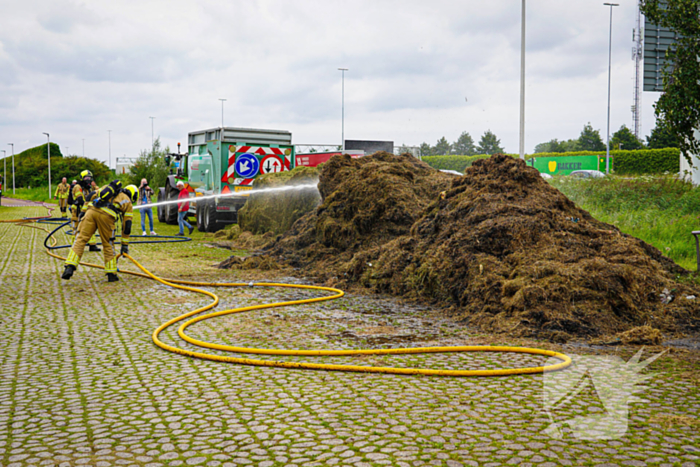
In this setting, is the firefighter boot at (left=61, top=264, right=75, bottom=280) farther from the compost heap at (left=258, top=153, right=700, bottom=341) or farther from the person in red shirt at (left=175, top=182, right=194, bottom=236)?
the person in red shirt at (left=175, top=182, right=194, bottom=236)

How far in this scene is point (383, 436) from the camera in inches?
143

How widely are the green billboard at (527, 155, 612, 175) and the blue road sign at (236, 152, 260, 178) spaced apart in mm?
28036

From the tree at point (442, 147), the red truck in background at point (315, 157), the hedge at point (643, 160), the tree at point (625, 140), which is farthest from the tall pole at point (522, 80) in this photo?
→ the tree at point (442, 147)

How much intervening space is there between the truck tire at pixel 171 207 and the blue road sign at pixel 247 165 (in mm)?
4927

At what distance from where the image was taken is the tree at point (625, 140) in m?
60.1

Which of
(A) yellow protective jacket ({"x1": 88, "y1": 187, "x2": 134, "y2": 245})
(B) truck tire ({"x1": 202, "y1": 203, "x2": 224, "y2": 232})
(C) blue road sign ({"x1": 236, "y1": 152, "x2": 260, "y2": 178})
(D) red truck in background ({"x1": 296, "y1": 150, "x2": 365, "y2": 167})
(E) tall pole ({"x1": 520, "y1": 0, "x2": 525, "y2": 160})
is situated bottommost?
(B) truck tire ({"x1": 202, "y1": 203, "x2": 224, "y2": 232})

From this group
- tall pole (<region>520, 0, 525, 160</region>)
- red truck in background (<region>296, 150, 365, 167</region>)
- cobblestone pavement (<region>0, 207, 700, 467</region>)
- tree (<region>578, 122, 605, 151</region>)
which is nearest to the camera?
cobblestone pavement (<region>0, 207, 700, 467</region>)

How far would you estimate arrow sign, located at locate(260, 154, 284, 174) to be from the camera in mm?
20359

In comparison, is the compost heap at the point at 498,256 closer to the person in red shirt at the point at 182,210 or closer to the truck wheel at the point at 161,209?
the person in red shirt at the point at 182,210

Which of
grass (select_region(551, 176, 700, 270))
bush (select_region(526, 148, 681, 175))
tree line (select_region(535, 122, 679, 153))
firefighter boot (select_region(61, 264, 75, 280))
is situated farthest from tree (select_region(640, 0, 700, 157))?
tree line (select_region(535, 122, 679, 153))

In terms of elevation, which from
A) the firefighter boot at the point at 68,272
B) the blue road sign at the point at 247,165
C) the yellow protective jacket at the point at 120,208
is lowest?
the firefighter boot at the point at 68,272

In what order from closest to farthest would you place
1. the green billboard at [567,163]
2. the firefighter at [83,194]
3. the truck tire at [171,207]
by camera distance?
1. the firefighter at [83,194]
2. the truck tire at [171,207]
3. the green billboard at [567,163]

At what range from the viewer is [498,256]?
8.48 meters

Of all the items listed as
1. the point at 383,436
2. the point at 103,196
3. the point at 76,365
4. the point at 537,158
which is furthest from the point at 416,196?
the point at 537,158
